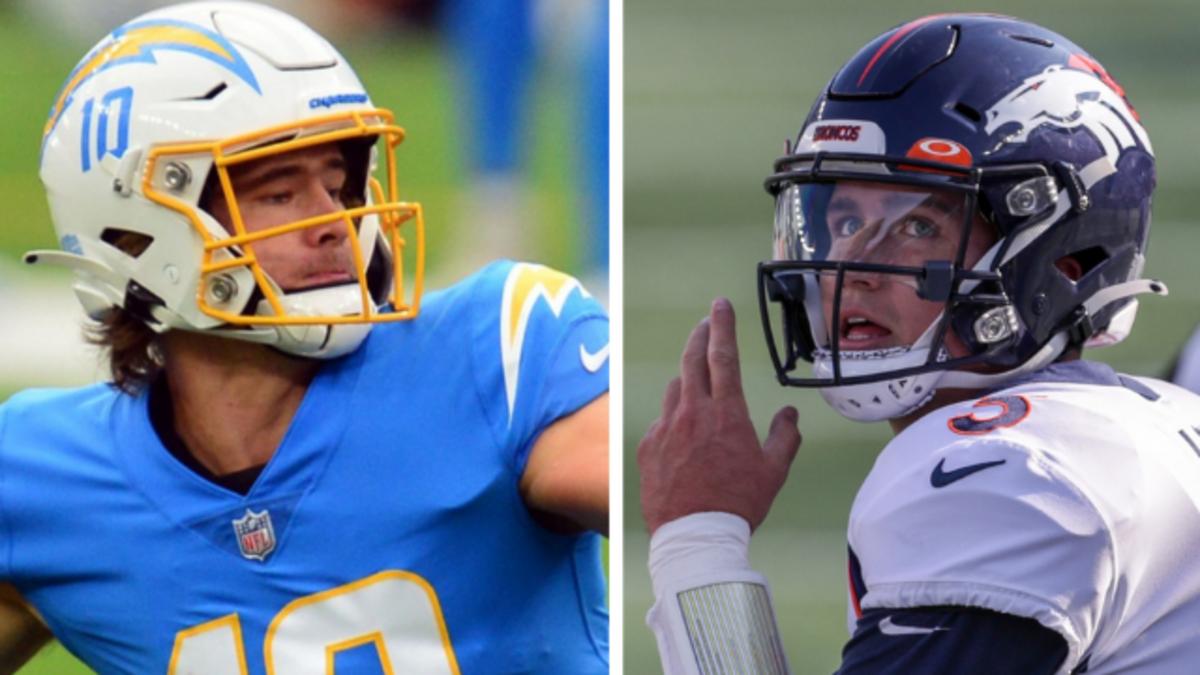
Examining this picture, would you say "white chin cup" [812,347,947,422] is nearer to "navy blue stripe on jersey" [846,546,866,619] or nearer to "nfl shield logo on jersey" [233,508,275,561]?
"navy blue stripe on jersey" [846,546,866,619]

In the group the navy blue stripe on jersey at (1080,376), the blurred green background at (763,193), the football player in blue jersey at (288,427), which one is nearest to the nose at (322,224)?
the football player in blue jersey at (288,427)

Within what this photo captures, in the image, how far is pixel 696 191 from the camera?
10.2 feet

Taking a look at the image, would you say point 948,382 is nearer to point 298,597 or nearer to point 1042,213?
point 1042,213

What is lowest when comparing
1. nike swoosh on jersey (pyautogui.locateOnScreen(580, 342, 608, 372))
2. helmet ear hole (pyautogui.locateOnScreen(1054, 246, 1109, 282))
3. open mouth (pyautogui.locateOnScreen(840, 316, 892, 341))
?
nike swoosh on jersey (pyautogui.locateOnScreen(580, 342, 608, 372))

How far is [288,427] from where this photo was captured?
5.51ft

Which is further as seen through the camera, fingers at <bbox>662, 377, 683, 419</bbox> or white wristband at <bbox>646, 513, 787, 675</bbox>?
fingers at <bbox>662, 377, 683, 419</bbox>

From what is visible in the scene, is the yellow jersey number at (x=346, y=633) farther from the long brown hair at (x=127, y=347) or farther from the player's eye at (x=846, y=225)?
the player's eye at (x=846, y=225)

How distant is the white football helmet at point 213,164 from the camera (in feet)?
5.26

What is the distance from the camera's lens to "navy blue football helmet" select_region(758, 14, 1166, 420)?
1.54 meters

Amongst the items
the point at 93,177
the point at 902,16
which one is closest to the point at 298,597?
the point at 93,177

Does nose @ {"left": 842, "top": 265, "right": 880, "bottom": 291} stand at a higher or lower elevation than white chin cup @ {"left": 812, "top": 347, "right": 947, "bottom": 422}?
higher

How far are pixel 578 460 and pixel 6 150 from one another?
2.17ft

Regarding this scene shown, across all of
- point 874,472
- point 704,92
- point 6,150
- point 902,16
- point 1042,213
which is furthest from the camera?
point 704,92

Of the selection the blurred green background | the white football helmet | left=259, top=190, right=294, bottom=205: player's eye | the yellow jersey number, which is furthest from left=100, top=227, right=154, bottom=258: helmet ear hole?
the blurred green background
